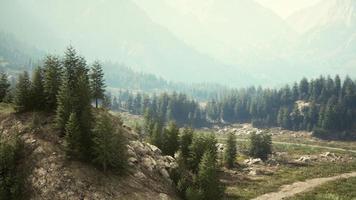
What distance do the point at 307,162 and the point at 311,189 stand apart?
43800mm

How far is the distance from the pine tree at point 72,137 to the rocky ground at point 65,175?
60.0 inches

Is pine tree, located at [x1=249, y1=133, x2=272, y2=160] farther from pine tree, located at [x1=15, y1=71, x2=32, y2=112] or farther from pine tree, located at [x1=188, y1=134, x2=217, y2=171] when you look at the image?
pine tree, located at [x1=15, y1=71, x2=32, y2=112]

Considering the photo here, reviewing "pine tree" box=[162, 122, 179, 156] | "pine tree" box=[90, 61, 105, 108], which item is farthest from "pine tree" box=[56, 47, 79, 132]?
"pine tree" box=[162, 122, 179, 156]

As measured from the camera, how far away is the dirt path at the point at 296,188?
3302 inches

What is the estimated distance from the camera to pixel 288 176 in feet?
351

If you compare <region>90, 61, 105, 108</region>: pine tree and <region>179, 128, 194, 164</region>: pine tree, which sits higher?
<region>90, 61, 105, 108</region>: pine tree

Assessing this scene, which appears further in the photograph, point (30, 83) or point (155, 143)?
point (155, 143)

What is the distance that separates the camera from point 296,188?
301 ft

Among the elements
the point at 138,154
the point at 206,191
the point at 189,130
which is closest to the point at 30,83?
the point at 138,154

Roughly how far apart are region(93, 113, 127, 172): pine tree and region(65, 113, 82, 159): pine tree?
2.54 m

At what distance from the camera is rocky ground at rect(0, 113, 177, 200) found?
5543cm

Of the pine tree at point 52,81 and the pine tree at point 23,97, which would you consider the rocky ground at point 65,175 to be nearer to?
the pine tree at point 23,97

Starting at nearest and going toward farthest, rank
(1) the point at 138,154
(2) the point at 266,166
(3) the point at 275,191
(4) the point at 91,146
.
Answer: (4) the point at 91,146, (1) the point at 138,154, (3) the point at 275,191, (2) the point at 266,166

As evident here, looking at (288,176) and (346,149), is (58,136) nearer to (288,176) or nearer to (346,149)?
(288,176)
